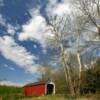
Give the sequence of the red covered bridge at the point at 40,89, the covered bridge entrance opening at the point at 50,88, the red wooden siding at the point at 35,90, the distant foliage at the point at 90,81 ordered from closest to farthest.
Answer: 1. the distant foliage at the point at 90,81
2. the red covered bridge at the point at 40,89
3. the red wooden siding at the point at 35,90
4. the covered bridge entrance opening at the point at 50,88

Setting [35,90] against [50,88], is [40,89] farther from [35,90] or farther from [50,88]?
[50,88]

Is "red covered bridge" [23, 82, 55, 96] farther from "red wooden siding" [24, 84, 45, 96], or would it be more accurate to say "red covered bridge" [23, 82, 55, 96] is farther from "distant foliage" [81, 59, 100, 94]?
"distant foliage" [81, 59, 100, 94]

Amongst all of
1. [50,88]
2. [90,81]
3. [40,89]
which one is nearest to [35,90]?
[40,89]

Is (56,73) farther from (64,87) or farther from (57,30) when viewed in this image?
(57,30)

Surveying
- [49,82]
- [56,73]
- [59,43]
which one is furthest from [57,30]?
[56,73]

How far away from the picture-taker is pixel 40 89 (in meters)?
44.0

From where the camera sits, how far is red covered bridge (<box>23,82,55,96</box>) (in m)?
43.4

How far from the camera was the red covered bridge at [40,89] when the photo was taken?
143 ft

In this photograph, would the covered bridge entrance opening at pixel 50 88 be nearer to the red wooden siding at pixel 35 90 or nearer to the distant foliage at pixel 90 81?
the red wooden siding at pixel 35 90

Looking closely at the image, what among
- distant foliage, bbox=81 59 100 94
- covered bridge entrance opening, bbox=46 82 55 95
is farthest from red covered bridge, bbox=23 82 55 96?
distant foliage, bbox=81 59 100 94

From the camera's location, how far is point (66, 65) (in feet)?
113

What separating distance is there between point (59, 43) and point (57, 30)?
1801mm

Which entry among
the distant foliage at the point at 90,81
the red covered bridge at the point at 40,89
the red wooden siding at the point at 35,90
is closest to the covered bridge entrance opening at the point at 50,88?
Answer: the red covered bridge at the point at 40,89

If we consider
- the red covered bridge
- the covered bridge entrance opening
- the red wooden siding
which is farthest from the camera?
the covered bridge entrance opening
